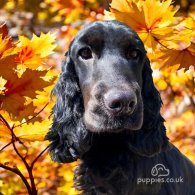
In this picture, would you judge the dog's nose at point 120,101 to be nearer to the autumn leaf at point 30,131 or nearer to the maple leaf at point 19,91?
the maple leaf at point 19,91

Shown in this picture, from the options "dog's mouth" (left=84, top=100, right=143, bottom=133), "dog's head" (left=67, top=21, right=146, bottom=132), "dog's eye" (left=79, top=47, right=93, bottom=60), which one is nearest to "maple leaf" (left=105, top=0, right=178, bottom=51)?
"dog's head" (left=67, top=21, right=146, bottom=132)

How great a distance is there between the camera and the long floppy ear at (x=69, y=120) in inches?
69.4

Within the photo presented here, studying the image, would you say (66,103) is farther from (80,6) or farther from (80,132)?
(80,6)

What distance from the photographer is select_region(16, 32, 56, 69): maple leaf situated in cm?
177

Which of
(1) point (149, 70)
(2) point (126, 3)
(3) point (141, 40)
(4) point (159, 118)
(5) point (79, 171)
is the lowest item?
(5) point (79, 171)

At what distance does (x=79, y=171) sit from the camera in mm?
1919

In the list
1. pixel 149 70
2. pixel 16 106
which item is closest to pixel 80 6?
pixel 149 70

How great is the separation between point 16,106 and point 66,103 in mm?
266

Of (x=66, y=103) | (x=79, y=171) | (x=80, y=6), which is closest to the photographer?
(x=66, y=103)

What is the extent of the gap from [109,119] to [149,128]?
271mm

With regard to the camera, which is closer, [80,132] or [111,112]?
[111,112]

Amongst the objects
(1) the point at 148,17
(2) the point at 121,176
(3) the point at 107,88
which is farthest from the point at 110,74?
(2) the point at 121,176

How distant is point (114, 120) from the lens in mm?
1547

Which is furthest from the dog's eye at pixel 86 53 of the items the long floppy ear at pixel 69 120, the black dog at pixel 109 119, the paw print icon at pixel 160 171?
the paw print icon at pixel 160 171
